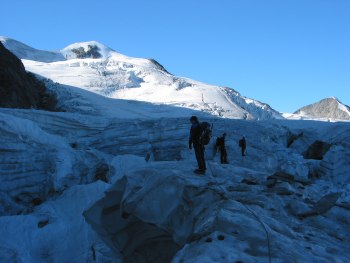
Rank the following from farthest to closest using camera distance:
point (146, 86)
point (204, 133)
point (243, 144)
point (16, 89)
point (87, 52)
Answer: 1. point (87, 52)
2. point (146, 86)
3. point (16, 89)
4. point (243, 144)
5. point (204, 133)

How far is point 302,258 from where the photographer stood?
4.39m

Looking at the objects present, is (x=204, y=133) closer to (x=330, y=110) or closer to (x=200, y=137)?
(x=200, y=137)

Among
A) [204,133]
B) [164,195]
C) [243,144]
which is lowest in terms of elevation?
[243,144]

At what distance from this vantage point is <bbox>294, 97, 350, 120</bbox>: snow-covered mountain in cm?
6053

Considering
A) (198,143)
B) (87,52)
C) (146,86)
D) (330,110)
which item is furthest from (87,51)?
(198,143)

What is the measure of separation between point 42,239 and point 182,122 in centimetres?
1125

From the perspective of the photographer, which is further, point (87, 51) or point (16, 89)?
point (87, 51)

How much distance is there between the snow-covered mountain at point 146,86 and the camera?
42.1m

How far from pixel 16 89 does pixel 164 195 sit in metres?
24.2

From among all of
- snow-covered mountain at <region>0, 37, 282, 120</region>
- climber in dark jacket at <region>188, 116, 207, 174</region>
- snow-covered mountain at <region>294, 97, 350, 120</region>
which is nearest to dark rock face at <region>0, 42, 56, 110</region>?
snow-covered mountain at <region>0, 37, 282, 120</region>

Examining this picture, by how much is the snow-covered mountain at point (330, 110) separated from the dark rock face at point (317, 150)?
38.3 metres

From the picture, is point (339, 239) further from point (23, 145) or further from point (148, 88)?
point (148, 88)

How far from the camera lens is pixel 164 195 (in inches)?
274


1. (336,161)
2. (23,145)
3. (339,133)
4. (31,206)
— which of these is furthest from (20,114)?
(339,133)
